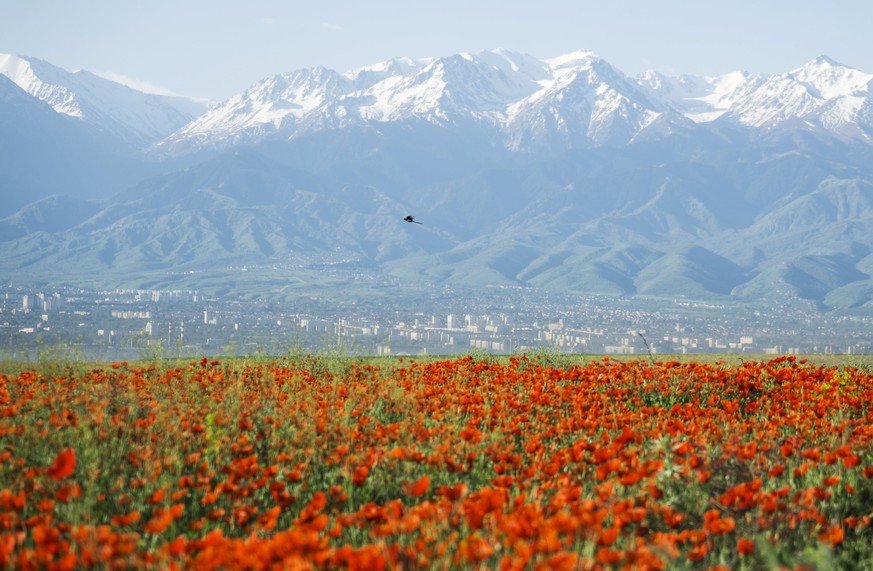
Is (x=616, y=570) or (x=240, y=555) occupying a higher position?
(x=240, y=555)

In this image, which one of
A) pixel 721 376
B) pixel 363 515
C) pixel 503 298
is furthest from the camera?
pixel 503 298

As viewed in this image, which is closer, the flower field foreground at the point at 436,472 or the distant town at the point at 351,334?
the flower field foreground at the point at 436,472

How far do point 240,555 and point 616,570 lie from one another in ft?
7.38

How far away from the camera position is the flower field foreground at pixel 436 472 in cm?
482

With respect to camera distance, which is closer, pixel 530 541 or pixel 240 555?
pixel 240 555

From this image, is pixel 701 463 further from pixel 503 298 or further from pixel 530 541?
pixel 503 298

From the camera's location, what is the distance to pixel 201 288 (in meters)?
187

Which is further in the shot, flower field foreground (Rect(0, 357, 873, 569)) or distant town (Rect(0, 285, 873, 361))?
distant town (Rect(0, 285, 873, 361))

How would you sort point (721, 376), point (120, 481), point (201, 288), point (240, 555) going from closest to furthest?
point (240, 555), point (120, 481), point (721, 376), point (201, 288)

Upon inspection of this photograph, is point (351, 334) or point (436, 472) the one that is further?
point (351, 334)

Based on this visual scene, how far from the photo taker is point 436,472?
7848 mm

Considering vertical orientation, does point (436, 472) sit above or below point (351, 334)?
Answer: above

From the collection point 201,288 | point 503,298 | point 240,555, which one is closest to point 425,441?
point 240,555

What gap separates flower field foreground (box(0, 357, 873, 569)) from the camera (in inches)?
190
